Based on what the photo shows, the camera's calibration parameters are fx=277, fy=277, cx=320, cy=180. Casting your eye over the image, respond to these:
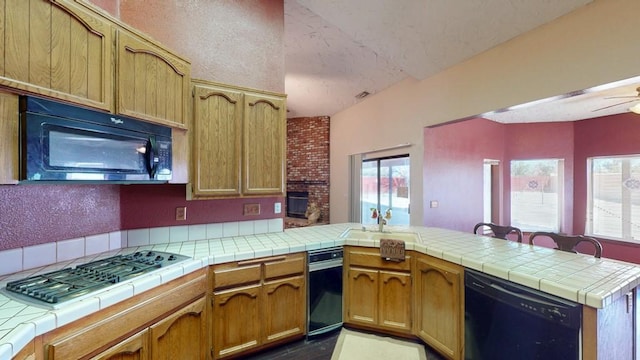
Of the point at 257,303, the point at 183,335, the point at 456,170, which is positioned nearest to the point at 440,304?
the point at 257,303

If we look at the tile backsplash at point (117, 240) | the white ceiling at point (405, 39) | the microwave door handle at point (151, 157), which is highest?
the white ceiling at point (405, 39)

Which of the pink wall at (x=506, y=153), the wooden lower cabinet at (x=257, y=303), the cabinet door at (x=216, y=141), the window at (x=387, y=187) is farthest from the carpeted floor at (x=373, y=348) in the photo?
the window at (x=387, y=187)

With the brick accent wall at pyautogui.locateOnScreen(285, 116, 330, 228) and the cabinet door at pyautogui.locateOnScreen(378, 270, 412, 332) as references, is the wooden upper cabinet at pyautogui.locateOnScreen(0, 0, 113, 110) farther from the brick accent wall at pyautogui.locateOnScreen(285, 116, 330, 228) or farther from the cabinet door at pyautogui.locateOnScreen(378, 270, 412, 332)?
the brick accent wall at pyautogui.locateOnScreen(285, 116, 330, 228)

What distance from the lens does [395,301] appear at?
→ 2.43m

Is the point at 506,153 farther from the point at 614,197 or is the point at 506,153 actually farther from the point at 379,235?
the point at 379,235

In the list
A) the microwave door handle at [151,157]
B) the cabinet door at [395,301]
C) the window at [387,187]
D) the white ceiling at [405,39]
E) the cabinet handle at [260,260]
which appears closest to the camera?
the microwave door handle at [151,157]

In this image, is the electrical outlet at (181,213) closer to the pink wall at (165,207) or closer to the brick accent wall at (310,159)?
the pink wall at (165,207)

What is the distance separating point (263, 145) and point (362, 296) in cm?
165

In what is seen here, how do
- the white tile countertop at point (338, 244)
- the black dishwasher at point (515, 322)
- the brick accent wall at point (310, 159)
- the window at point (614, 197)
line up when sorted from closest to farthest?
the white tile countertop at point (338, 244) < the black dishwasher at point (515, 322) < the window at point (614, 197) < the brick accent wall at point (310, 159)

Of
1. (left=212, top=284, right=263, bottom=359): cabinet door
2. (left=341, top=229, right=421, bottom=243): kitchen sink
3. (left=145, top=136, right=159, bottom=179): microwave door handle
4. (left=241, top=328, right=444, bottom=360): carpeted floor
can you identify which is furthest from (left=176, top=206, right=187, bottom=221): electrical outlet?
(left=341, top=229, right=421, bottom=243): kitchen sink

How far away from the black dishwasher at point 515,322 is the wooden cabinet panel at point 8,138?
8.42 feet

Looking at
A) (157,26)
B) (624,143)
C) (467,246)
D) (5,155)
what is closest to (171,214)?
(5,155)

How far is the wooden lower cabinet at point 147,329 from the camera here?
3.91ft

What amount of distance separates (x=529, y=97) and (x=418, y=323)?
2313 millimetres
